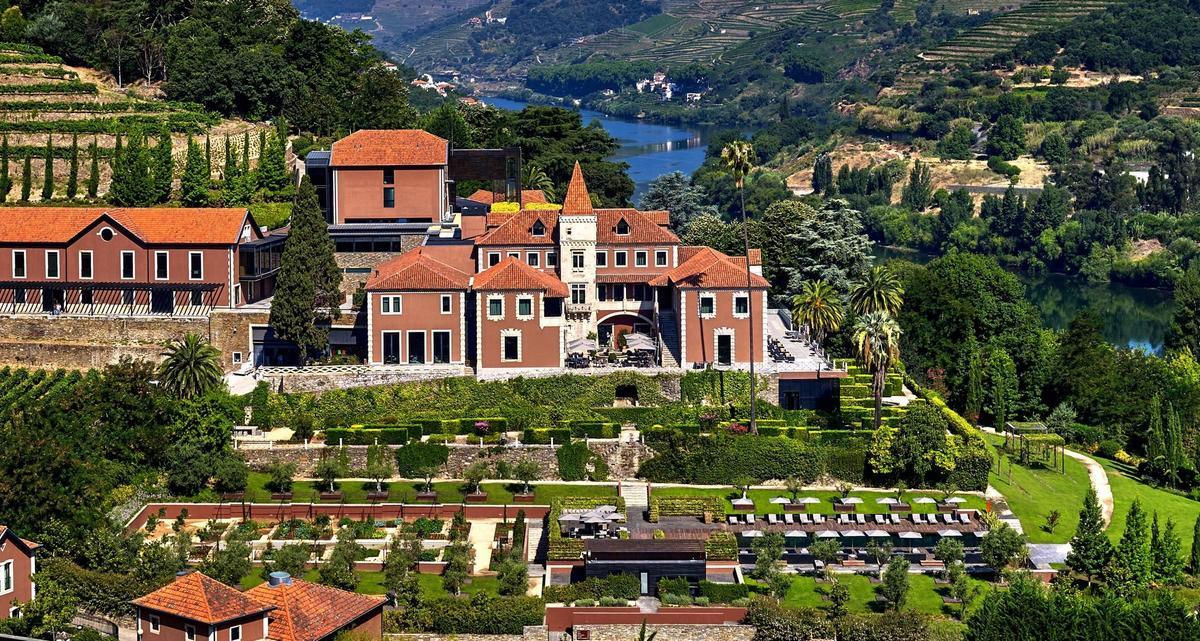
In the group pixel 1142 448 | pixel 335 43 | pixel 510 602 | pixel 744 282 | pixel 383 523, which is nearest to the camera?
pixel 510 602

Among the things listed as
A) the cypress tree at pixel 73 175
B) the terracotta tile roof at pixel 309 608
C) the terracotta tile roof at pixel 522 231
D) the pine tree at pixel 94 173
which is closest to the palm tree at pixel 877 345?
the terracotta tile roof at pixel 522 231

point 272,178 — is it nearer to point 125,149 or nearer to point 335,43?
point 125,149

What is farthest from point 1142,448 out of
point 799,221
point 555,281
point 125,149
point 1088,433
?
point 125,149

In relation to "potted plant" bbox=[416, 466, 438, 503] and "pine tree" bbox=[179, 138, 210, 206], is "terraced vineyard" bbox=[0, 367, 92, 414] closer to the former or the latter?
"potted plant" bbox=[416, 466, 438, 503]

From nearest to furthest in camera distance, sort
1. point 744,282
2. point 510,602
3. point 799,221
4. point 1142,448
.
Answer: point 510,602, point 744,282, point 1142,448, point 799,221

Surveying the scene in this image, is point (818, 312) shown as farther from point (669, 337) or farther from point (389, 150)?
point (389, 150)
